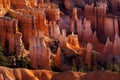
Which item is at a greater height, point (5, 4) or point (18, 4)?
point (5, 4)

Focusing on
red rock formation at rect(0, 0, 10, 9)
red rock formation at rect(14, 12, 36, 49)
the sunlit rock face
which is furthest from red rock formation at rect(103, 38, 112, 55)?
red rock formation at rect(0, 0, 10, 9)

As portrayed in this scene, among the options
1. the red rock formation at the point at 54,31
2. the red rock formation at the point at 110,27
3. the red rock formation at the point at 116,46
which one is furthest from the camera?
the red rock formation at the point at 110,27

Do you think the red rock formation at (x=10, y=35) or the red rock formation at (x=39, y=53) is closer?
the red rock formation at (x=39, y=53)

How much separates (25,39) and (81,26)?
A: 1090cm

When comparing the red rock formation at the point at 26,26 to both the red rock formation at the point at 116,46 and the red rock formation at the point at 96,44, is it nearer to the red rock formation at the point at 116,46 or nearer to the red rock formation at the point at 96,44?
the red rock formation at the point at 116,46

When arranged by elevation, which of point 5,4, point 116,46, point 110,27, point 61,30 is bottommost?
point 116,46

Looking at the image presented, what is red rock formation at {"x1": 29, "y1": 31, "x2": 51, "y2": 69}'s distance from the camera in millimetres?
65562

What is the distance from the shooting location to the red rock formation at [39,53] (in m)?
65.6

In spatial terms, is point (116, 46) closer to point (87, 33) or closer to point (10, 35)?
point (87, 33)

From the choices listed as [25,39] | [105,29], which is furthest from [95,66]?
[105,29]

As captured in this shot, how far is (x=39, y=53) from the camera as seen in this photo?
215ft

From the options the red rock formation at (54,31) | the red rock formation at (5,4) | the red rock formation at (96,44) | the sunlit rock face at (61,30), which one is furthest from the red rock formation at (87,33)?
the red rock formation at (5,4)

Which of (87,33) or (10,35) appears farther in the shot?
(87,33)

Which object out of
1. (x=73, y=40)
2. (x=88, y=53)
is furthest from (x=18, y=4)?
(x=88, y=53)
